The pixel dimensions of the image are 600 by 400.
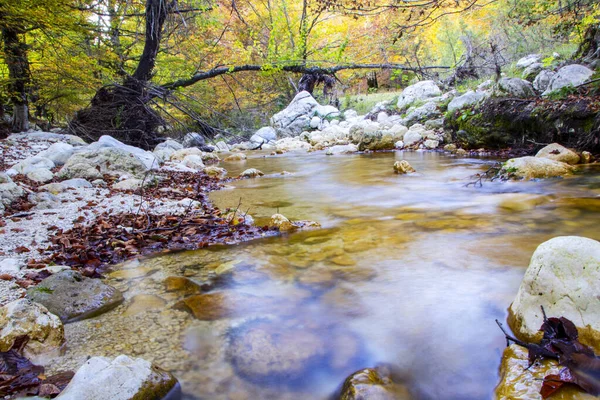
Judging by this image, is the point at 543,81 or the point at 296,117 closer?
the point at 543,81

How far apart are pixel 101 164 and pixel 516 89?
30.7ft

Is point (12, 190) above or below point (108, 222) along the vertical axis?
above

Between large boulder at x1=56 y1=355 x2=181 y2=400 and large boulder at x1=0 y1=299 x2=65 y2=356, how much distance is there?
50cm

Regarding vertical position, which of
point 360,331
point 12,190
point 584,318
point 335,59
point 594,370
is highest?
point 335,59

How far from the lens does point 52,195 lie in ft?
16.0

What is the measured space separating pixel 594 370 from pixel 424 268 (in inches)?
59.3

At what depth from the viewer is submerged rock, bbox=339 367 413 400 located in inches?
65.8

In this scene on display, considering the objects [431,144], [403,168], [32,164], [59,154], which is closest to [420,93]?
[431,144]

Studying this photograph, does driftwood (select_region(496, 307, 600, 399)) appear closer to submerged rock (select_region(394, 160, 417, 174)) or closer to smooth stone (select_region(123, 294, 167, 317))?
smooth stone (select_region(123, 294, 167, 317))

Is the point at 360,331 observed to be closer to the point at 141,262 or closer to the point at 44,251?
the point at 141,262

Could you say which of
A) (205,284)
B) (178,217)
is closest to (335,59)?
(178,217)

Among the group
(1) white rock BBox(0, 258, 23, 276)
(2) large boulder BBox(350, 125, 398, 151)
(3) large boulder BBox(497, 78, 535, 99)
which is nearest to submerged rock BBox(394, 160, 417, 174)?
(3) large boulder BBox(497, 78, 535, 99)

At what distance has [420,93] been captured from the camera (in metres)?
20.3

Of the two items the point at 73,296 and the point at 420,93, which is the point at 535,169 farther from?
the point at 420,93
